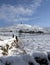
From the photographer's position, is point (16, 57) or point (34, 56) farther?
point (34, 56)

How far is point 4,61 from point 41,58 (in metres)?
1.07

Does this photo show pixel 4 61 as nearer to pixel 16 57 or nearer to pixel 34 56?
pixel 16 57

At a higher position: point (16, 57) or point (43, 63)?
point (16, 57)

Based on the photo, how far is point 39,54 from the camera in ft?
14.6

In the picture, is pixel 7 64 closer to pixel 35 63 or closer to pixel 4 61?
pixel 4 61

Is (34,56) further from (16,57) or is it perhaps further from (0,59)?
(0,59)

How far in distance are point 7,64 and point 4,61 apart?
0.36 ft

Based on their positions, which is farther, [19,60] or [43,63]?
[43,63]

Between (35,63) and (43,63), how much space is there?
36 cm

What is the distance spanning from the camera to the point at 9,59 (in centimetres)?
407

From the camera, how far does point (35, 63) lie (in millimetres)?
4258

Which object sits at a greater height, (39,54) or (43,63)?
(39,54)

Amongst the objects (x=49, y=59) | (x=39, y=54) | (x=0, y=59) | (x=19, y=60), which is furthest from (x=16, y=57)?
(x=49, y=59)

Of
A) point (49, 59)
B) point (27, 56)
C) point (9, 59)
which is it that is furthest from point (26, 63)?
point (49, 59)
